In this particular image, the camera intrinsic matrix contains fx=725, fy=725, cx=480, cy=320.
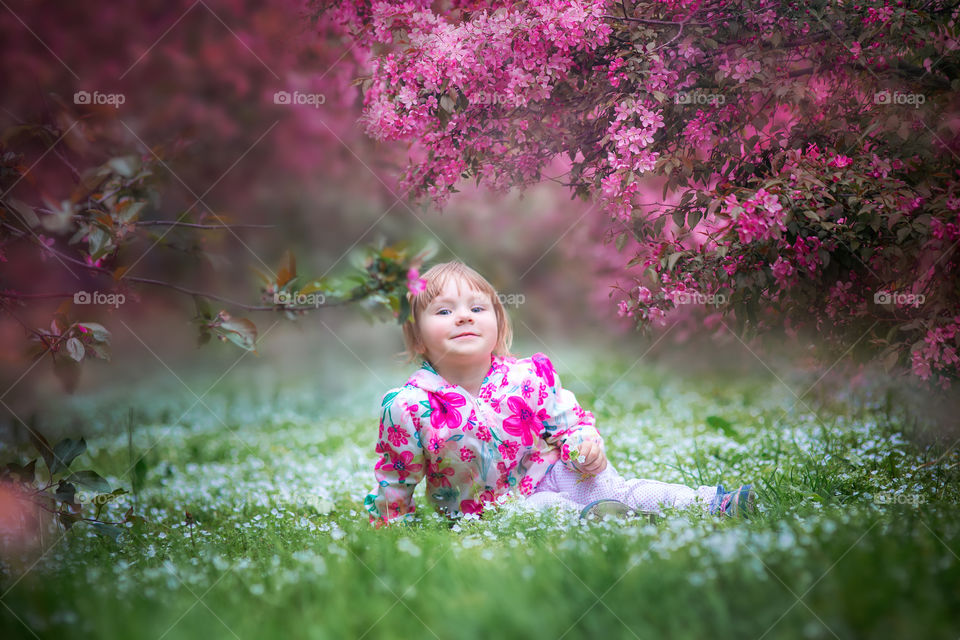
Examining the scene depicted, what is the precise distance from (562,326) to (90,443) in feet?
23.8

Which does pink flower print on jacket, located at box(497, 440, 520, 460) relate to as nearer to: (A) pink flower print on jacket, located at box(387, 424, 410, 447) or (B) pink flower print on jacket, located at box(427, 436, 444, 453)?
(B) pink flower print on jacket, located at box(427, 436, 444, 453)

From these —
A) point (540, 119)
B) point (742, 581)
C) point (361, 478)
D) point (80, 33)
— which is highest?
point (80, 33)

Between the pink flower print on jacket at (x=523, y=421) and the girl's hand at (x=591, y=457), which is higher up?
the pink flower print on jacket at (x=523, y=421)

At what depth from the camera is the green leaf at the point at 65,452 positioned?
2.69 m

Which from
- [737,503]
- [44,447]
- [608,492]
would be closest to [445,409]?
[608,492]

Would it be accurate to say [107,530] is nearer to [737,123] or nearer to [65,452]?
[65,452]

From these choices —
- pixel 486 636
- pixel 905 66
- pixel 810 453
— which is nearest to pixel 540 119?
pixel 905 66

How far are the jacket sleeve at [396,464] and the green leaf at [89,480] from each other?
3.34 ft

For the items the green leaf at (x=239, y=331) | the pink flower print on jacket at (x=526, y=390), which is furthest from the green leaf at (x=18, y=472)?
the pink flower print on jacket at (x=526, y=390)

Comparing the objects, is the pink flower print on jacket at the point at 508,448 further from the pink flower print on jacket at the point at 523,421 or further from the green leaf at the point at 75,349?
the green leaf at the point at 75,349

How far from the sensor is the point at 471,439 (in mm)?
2941

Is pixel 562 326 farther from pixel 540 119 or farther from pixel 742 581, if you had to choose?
pixel 742 581

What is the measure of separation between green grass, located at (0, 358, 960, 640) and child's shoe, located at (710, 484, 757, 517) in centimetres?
10

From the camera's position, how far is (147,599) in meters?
2.03
